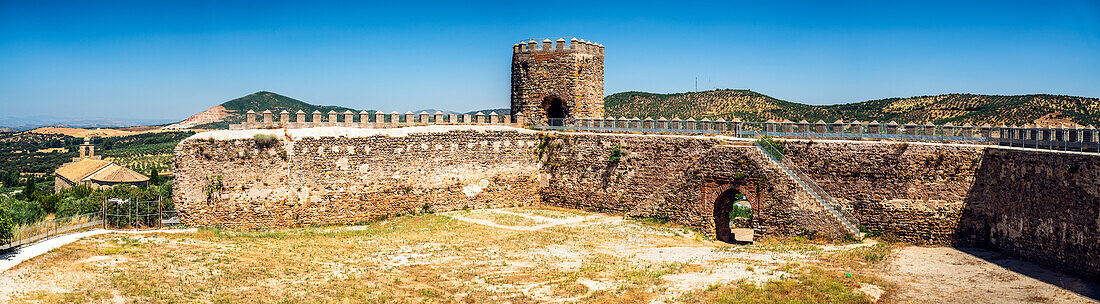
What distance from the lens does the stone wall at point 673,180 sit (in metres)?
21.3

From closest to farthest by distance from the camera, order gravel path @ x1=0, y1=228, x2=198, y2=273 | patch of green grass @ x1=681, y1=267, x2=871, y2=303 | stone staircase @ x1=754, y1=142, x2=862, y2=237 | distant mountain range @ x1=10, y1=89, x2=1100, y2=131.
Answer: patch of green grass @ x1=681, y1=267, x2=871, y2=303 → gravel path @ x1=0, y1=228, x2=198, y2=273 → stone staircase @ x1=754, y1=142, x2=862, y2=237 → distant mountain range @ x1=10, y1=89, x2=1100, y2=131

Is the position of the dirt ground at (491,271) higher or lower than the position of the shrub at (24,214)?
lower

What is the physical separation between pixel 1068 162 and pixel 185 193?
73.7ft

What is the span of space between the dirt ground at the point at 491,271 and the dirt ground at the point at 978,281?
2.0 inches

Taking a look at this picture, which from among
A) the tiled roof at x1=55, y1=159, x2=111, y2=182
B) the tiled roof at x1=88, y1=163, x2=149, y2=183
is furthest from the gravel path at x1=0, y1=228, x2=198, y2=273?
the tiled roof at x1=55, y1=159, x2=111, y2=182

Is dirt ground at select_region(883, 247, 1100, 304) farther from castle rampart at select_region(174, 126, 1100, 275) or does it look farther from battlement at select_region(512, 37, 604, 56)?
battlement at select_region(512, 37, 604, 56)

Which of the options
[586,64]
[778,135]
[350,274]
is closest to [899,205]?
[778,135]

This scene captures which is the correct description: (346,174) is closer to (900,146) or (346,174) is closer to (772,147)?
(772,147)

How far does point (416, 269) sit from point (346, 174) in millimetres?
7235

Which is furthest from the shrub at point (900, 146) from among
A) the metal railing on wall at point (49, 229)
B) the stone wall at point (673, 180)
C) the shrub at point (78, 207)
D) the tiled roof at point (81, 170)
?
the tiled roof at point (81, 170)

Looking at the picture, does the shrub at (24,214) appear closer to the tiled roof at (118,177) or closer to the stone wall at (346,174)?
the stone wall at (346,174)

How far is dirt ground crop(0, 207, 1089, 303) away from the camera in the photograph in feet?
46.6

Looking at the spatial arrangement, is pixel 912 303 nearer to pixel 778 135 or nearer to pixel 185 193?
pixel 778 135

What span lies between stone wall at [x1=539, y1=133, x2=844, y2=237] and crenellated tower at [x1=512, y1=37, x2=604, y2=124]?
5.87 ft
